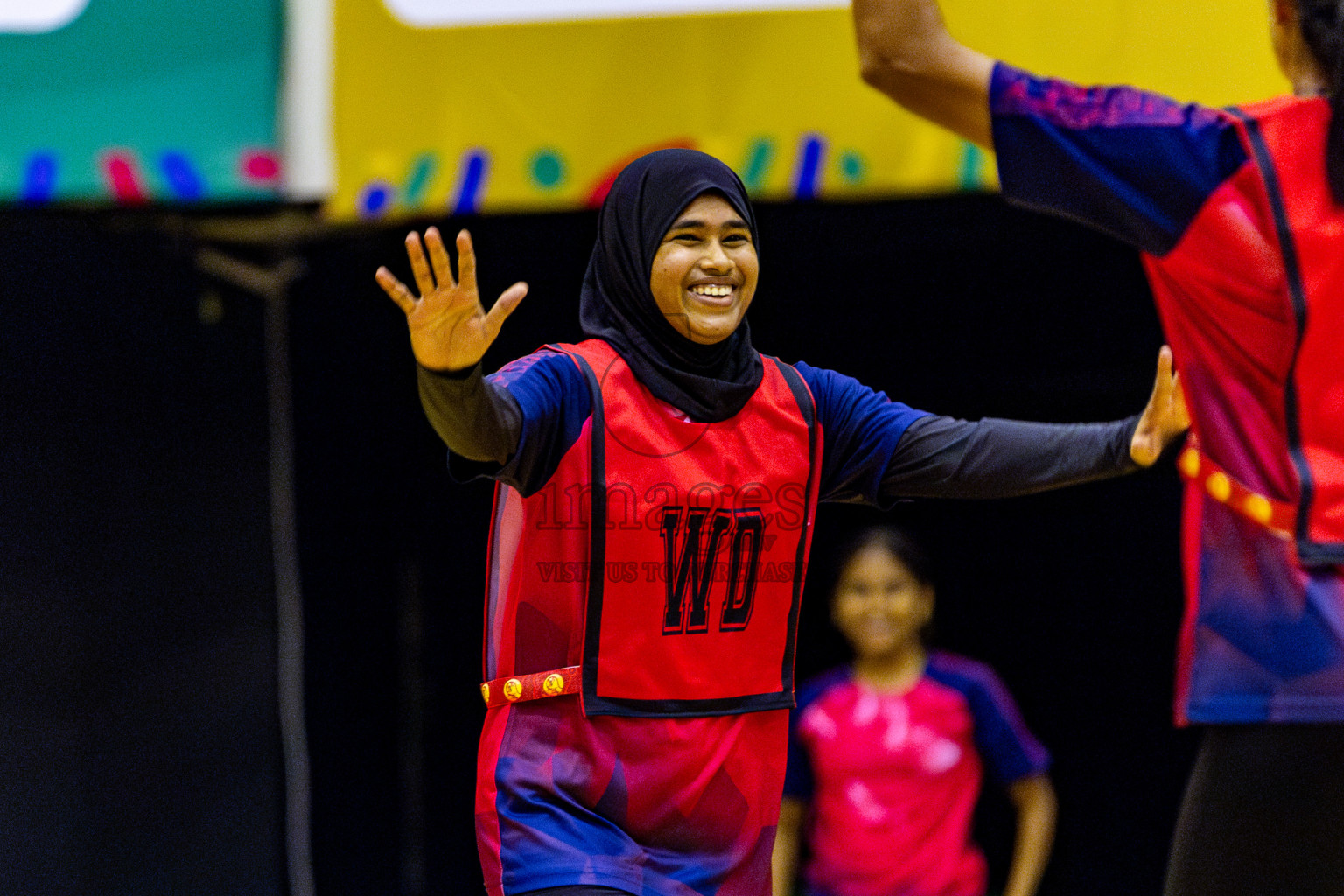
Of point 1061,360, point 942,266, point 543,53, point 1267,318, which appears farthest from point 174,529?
point 1267,318

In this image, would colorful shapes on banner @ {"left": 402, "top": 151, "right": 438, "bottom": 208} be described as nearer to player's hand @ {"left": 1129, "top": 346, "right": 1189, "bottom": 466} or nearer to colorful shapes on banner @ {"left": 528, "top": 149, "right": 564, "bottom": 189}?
colorful shapes on banner @ {"left": 528, "top": 149, "right": 564, "bottom": 189}

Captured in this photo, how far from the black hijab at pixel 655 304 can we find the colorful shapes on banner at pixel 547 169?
1362 millimetres

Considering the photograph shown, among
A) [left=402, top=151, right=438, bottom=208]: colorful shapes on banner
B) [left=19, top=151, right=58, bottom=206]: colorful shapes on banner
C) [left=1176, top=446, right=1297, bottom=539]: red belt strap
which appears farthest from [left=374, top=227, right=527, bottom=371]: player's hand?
[left=19, top=151, right=58, bottom=206]: colorful shapes on banner

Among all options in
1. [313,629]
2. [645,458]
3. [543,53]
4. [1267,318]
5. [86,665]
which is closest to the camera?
[1267,318]

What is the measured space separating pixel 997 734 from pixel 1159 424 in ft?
4.48

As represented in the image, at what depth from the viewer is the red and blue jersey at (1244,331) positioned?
166 cm

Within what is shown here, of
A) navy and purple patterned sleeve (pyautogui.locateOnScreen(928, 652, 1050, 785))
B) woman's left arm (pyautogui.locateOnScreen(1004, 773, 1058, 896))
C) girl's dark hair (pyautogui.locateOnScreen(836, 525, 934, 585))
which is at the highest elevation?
girl's dark hair (pyautogui.locateOnScreen(836, 525, 934, 585))

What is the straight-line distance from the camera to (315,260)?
13.4ft

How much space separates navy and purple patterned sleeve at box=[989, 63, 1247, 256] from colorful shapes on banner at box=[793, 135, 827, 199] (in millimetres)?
1480

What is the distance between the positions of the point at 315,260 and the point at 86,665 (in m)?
1.20

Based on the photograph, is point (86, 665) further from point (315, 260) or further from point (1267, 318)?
point (1267, 318)

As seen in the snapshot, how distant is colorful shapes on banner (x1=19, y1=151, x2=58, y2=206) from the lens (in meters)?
3.45

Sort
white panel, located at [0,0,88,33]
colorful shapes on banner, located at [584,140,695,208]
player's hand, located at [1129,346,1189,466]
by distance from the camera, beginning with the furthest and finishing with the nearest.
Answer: white panel, located at [0,0,88,33] → colorful shapes on banner, located at [584,140,695,208] → player's hand, located at [1129,346,1189,466]

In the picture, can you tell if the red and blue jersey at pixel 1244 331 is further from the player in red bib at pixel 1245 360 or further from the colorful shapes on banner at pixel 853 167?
the colorful shapes on banner at pixel 853 167
